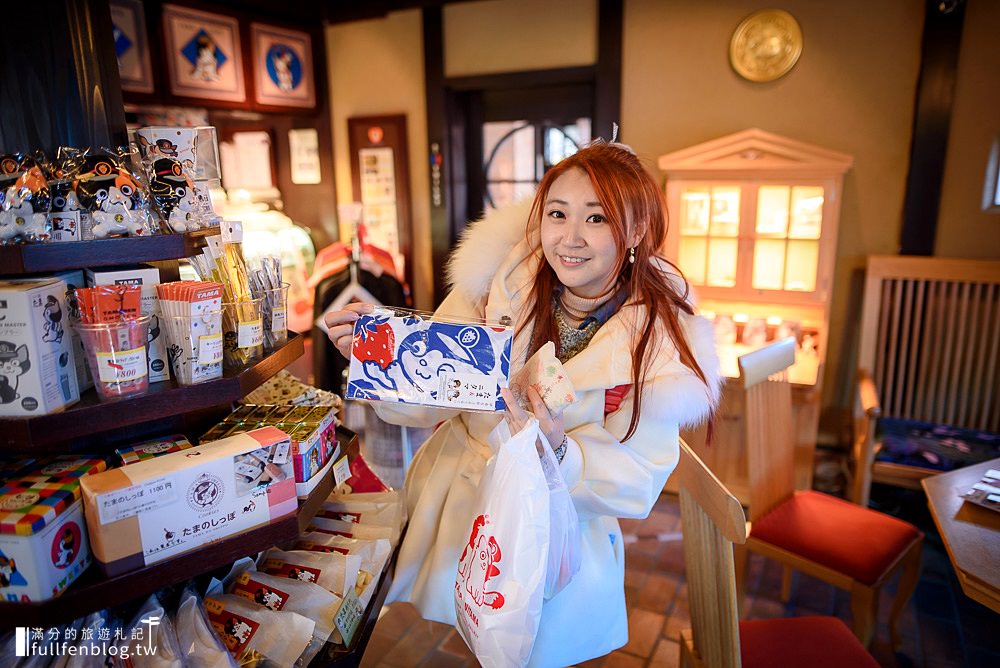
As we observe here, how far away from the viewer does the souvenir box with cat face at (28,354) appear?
3.23 feet

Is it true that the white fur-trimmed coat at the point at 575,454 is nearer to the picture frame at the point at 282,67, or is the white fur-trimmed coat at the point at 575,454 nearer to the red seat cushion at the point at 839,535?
the red seat cushion at the point at 839,535

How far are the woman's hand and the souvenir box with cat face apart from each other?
790mm

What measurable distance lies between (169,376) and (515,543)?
0.72 m

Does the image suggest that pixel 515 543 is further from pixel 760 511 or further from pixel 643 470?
pixel 760 511

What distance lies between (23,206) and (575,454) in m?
1.13

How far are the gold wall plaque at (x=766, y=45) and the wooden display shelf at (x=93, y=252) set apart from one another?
3.06m

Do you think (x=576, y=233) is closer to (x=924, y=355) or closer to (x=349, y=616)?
(x=349, y=616)

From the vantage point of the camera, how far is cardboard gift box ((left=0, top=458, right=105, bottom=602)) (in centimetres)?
97

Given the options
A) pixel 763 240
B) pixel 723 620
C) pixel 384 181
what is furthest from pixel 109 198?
pixel 384 181

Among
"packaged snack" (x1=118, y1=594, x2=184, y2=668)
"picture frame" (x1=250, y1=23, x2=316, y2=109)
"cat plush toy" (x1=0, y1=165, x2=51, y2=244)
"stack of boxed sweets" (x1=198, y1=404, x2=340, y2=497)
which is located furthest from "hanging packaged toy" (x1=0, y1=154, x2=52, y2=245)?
"picture frame" (x1=250, y1=23, x2=316, y2=109)

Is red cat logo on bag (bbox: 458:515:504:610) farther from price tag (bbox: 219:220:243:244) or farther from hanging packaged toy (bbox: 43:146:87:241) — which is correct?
hanging packaged toy (bbox: 43:146:87:241)

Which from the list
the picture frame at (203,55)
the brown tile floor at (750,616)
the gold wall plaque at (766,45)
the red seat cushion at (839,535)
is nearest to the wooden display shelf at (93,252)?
the brown tile floor at (750,616)

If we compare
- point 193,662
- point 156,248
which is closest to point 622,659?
point 193,662

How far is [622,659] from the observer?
228 cm
